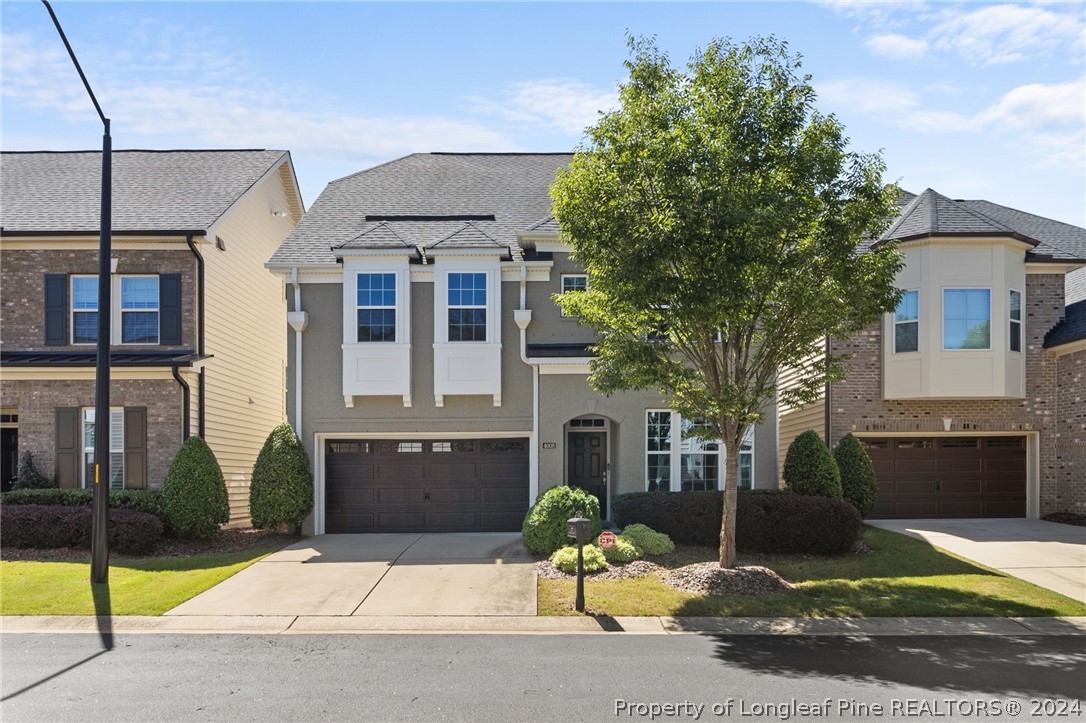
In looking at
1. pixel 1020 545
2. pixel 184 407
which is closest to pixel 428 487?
pixel 184 407

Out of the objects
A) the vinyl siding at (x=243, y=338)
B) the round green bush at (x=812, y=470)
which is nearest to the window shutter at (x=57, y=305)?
the vinyl siding at (x=243, y=338)

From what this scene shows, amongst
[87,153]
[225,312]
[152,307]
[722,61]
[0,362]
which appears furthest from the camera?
[87,153]

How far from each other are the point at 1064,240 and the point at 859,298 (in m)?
11.9

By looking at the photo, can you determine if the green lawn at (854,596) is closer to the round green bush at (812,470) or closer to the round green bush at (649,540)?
the round green bush at (649,540)

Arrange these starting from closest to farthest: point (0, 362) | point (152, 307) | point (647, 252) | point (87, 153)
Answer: point (647, 252) → point (0, 362) → point (152, 307) → point (87, 153)

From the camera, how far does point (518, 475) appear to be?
58.1ft

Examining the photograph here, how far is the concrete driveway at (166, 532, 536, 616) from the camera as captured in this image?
1119 centimetres

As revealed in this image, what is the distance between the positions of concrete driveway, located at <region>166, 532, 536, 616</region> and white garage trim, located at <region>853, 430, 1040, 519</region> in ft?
31.0

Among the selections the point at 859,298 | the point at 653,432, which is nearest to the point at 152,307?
the point at 653,432

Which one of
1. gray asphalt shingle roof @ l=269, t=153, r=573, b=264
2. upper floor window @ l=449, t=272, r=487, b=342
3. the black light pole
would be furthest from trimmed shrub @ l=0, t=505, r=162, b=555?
upper floor window @ l=449, t=272, r=487, b=342

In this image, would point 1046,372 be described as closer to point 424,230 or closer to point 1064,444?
point 1064,444

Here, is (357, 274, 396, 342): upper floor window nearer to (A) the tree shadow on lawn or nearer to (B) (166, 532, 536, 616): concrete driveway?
(B) (166, 532, 536, 616): concrete driveway

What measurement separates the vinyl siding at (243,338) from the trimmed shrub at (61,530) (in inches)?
116

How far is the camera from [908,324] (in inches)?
704
